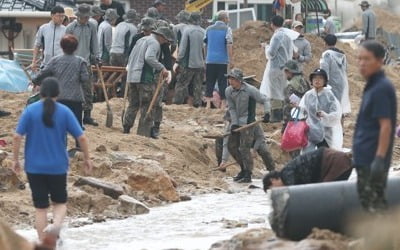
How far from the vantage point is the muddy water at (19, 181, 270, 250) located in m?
13.8

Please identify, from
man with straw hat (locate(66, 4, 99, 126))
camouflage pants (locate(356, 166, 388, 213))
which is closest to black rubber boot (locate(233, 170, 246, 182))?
man with straw hat (locate(66, 4, 99, 126))

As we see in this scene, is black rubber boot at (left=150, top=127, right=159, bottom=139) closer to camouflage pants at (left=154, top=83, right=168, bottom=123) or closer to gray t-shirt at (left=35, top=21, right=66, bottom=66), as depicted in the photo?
camouflage pants at (left=154, top=83, right=168, bottom=123)

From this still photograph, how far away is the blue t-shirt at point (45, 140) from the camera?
12.3 m

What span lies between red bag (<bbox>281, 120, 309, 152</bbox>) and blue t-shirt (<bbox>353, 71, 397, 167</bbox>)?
6822 millimetres

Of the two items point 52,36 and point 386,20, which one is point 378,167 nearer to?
point 52,36

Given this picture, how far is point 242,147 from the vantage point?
759 inches

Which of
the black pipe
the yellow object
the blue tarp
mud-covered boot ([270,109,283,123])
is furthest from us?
the yellow object

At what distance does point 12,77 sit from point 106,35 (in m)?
2.54

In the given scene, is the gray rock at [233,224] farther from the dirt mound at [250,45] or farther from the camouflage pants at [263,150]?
the dirt mound at [250,45]

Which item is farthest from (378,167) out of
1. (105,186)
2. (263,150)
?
(263,150)

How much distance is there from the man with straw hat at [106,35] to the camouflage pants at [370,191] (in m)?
15.1

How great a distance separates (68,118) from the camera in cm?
1247

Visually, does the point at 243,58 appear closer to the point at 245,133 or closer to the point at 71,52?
the point at 245,133

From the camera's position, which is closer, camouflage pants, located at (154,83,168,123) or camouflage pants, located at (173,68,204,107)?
camouflage pants, located at (154,83,168,123)
